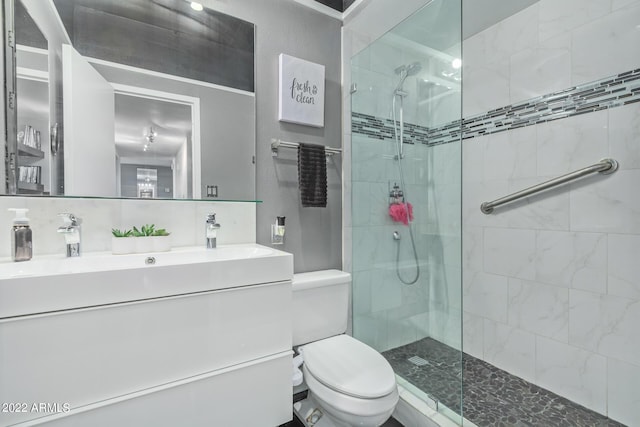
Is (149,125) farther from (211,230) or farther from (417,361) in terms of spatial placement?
(417,361)

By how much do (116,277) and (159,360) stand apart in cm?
30

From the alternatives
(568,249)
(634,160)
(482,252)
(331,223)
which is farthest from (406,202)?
(634,160)

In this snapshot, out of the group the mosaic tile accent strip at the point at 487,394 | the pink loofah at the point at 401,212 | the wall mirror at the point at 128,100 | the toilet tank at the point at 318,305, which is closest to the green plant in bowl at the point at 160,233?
the wall mirror at the point at 128,100

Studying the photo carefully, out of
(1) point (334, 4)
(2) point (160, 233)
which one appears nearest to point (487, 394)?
(2) point (160, 233)

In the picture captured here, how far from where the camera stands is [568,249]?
1569 mm

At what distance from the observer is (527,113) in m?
1.73

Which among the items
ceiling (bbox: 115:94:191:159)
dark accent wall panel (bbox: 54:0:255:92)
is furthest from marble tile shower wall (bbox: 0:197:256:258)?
dark accent wall panel (bbox: 54:0:255:92)

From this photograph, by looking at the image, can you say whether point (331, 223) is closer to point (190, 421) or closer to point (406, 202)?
point (406, 202)

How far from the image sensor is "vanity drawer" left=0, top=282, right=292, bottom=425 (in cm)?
77

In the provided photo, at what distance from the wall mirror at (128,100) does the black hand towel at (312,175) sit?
0.26 m

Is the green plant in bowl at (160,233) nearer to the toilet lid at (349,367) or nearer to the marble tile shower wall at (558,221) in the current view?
the toilet lid at (349,367)

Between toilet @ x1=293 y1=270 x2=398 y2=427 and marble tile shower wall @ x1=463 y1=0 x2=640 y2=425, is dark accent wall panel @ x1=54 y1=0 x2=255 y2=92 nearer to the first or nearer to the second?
toilet @ x1=293 y1=270 x2=398 y2=427

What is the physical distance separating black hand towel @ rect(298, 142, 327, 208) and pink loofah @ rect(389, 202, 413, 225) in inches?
16.2

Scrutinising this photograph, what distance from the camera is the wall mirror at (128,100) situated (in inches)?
42.0
